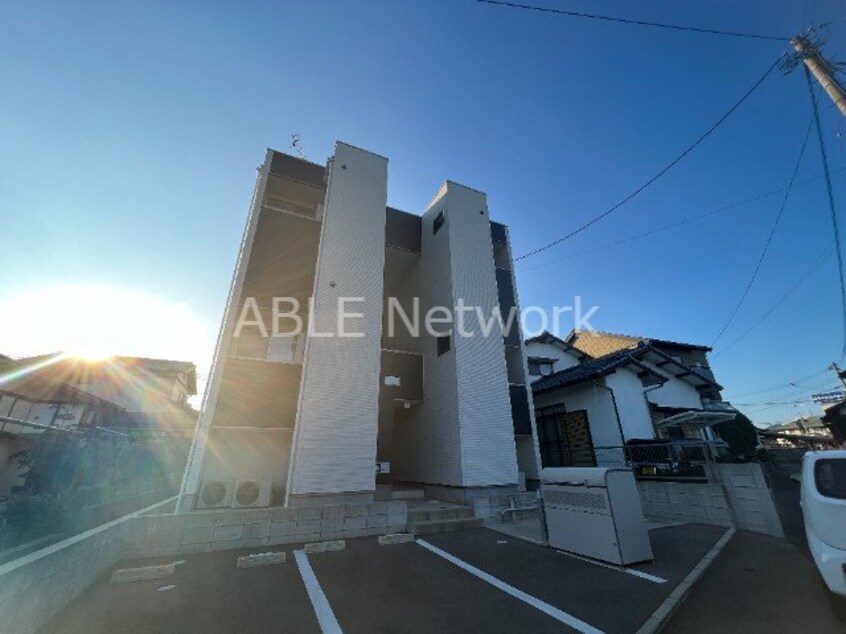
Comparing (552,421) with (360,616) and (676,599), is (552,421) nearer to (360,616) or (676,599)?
(676,599)

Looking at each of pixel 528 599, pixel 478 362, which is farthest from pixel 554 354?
pixel 528 599

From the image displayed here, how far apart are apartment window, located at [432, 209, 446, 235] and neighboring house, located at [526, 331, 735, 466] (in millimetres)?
7668

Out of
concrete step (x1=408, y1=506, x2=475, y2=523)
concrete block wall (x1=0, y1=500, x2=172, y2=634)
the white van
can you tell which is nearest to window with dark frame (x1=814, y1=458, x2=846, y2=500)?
the white van

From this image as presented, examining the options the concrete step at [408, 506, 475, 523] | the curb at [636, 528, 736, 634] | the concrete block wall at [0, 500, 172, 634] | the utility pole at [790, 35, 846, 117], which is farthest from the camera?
the concrete step at [408, 506, 475, 523]

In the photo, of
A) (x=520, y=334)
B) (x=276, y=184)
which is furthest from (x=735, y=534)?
(x=276, y=184)

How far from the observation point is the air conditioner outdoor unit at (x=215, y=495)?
22.3ft

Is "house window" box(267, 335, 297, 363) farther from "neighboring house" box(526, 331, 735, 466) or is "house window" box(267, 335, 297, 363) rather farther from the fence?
the fence

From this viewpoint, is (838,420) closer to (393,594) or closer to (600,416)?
(600,416)

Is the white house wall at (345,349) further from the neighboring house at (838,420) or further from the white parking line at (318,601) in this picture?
the neighboring house at (838,420)

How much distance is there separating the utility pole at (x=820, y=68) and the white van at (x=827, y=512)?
7795 millimetres

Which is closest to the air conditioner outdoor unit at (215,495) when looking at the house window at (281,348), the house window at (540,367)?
the house window at (281,348)

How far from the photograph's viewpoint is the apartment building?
777 centimetres

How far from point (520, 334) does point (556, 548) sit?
23.1 ft

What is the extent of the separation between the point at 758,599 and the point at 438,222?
1158 cm
